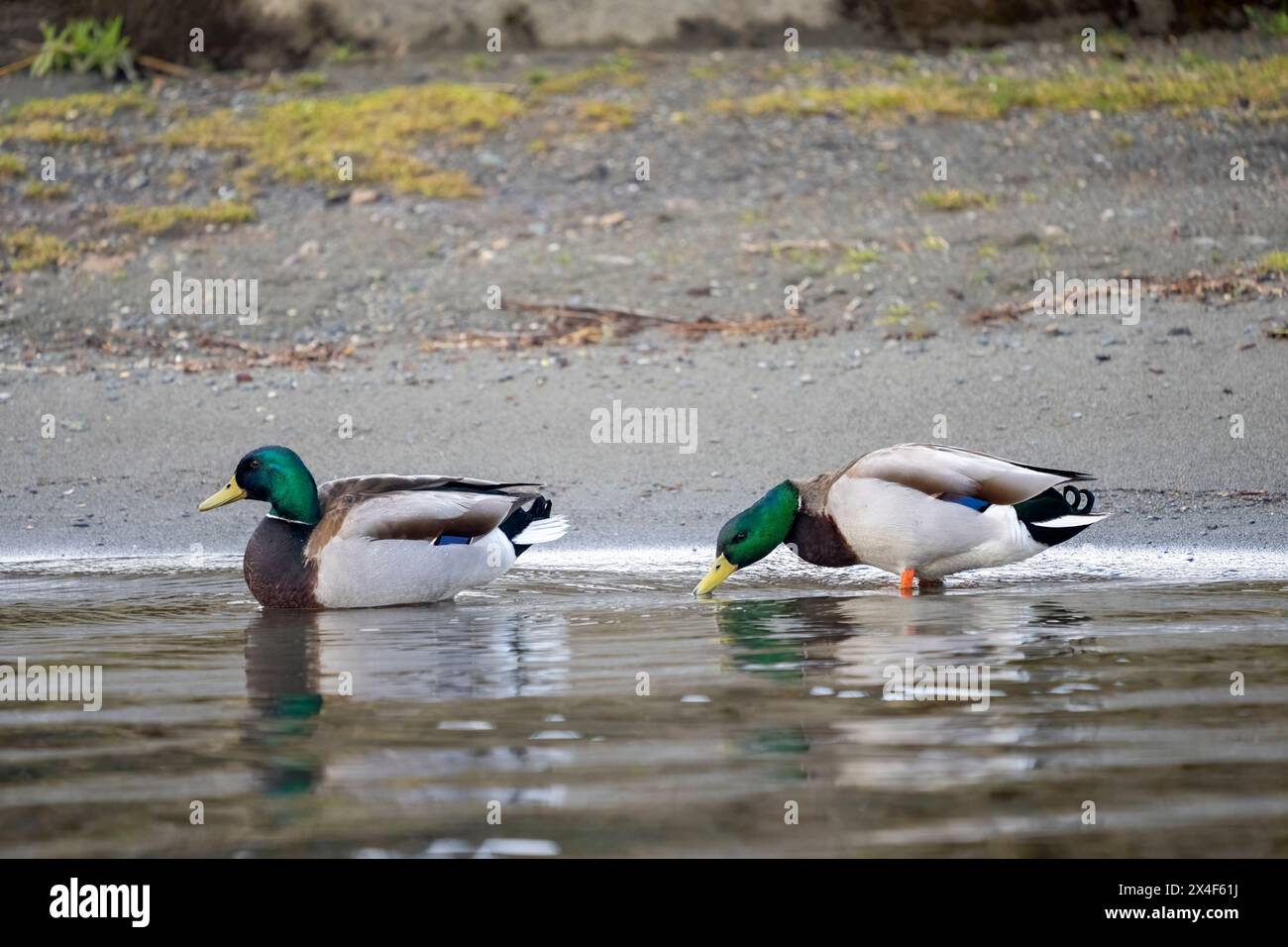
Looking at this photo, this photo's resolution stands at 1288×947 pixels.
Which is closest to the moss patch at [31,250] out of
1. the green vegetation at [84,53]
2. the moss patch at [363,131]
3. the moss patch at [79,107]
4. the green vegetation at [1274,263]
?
the moss patch at [363,131]

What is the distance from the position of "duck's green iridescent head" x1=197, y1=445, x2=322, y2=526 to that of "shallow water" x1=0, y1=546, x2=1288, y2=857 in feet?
1.45

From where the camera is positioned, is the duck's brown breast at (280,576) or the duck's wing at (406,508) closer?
→ the duck's brown breast at (280,576)

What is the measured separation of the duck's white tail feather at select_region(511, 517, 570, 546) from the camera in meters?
7.86

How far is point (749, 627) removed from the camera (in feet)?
21.7

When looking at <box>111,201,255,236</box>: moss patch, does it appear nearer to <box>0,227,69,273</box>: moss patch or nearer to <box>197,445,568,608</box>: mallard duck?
<box>0,227,69,273</box>: moss patch

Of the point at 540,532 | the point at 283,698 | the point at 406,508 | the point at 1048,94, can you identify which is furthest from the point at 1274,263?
the point at 283,698

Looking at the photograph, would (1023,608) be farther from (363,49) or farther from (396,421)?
(363,49)

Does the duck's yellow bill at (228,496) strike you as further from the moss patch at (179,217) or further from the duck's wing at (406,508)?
the moss patch at (179,217)

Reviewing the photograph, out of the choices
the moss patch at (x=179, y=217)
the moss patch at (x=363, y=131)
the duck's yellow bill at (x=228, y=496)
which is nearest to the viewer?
the duck's yellow bill at (x=228, y=496)

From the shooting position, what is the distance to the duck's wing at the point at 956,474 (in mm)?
7305

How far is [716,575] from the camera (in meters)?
7.39

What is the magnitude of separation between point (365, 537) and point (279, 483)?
458mm
